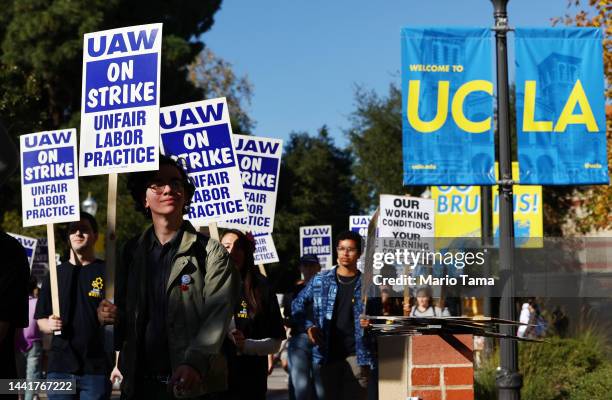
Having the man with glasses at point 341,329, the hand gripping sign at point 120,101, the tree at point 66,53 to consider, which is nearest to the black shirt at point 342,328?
the man with glasses at point 341,329

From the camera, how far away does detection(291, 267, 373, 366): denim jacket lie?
9.60m

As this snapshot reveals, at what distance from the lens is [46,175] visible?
10219 mm

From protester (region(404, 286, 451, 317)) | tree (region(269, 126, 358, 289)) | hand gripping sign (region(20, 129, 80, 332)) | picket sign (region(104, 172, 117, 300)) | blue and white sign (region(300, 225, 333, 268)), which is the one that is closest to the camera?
picket sign (region(104, 172, 117, 300))

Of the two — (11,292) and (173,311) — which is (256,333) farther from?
(11,292)

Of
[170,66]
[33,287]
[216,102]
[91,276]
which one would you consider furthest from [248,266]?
[170,66]

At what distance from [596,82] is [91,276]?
18.3 ft

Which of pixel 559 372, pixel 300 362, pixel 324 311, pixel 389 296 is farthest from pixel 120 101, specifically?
pixel 389 296

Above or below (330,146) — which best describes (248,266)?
below

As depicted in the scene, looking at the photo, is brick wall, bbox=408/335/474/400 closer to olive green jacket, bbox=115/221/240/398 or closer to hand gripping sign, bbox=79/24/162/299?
hand gripping sign, bbox=79/24/162/299

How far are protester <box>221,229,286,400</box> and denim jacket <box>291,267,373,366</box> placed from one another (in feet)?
6.75

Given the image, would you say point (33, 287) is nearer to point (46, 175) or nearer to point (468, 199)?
point (46, 175)

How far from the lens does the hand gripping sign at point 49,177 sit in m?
9.83

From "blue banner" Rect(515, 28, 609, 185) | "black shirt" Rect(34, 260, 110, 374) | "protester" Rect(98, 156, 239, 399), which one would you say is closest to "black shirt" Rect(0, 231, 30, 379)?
"protester" Rect(98, 156, 239, 399)

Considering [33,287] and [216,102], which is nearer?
[216,102]
